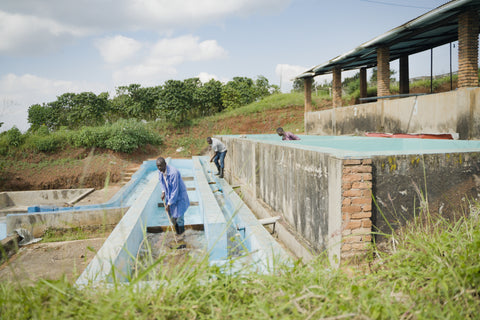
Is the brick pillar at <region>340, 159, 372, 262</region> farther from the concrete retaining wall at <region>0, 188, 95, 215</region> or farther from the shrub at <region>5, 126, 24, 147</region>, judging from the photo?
the shrub at <region>5, 126, 24, 147</region>

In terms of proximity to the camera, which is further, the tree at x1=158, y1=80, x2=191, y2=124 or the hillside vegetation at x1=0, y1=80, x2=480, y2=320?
the tree at x1=158, y1=80, x2=191, y2=124

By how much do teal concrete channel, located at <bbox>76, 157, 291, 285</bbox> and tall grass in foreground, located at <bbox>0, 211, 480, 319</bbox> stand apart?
0.79 feet

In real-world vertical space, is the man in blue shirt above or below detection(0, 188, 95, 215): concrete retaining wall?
above

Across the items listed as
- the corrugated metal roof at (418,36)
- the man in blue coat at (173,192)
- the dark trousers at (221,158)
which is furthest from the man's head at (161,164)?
the corrugated metal roof at (418,36)

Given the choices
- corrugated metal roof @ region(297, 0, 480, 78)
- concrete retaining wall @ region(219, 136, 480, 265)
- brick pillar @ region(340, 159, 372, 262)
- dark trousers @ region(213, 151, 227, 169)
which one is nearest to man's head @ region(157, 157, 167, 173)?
concrete retaining wall @ region(219, 136, 480, 265)

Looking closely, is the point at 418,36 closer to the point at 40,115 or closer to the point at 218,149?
the point at 218,149

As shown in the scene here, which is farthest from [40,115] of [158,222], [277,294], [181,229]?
[277,294]

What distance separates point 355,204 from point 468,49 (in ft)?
27.2

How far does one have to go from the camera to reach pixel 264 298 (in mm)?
1736

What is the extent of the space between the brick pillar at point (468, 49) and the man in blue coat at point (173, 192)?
28.0ft

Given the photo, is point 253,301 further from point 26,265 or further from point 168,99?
point 168,99

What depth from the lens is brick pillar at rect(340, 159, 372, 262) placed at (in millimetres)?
3254

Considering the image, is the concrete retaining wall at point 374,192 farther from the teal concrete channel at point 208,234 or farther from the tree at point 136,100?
the tree at point 136,100

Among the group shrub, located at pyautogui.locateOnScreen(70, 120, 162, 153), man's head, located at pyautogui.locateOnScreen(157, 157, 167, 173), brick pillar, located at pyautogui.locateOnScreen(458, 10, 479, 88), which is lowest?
man's head, located at pyautogui.locateOnScreen(157, 157, 167, 173)
